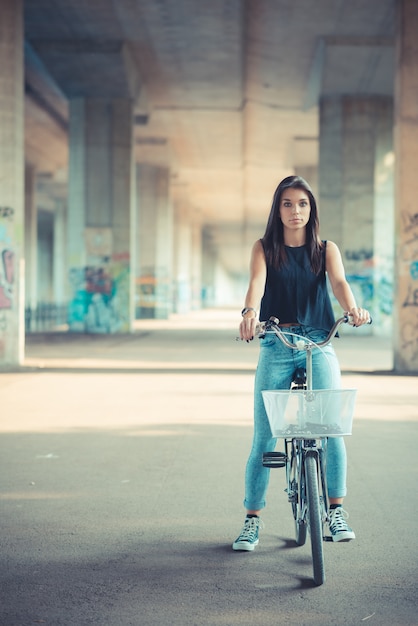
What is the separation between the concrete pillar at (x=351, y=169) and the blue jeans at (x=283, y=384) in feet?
81.9

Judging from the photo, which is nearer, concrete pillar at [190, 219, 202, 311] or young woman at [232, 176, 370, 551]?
young woman at [232, 176, 370, 551]

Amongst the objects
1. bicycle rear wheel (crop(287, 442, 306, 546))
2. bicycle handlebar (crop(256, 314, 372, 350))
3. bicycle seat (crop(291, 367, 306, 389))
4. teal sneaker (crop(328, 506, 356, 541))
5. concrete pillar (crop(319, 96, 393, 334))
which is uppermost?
concrete pillar (crop(319, 96, 393, 334))

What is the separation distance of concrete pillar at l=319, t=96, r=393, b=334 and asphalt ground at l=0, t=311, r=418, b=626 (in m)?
18.4

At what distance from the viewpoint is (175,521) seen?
16.8 feet

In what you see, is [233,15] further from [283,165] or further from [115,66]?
[283,165]

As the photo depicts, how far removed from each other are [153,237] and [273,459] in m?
41.6

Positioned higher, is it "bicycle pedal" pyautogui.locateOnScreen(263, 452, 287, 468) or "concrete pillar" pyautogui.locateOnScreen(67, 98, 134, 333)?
"concrete pillar" pyautogui.locateOnScreen(67, 98, 134, 333)

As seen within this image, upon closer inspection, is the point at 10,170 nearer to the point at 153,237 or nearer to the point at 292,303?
the point at 292,303

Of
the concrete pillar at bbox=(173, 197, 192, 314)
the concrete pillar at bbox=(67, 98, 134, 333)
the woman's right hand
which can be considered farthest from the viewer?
the concrete pillar at bbox=(173, 197, 192, 314)

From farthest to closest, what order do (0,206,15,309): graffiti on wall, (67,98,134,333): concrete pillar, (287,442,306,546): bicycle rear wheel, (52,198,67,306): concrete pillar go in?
(52,198,67,306): concrete pillar, (67,98,134,333): concrete pillar, (0,206,15,309): graffiti on wall, (287,442,306,546): bicycle rear wheel

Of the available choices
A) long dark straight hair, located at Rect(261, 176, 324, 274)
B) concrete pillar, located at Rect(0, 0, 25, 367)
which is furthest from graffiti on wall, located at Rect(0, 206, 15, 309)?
long dark straight hair, located at Rect(261, 176, 324, 274)

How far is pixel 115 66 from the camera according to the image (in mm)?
25688

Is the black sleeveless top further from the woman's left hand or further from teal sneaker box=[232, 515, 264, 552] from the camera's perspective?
teal sneaker box=[232, 515, 264, 552]

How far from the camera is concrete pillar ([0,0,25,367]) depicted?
599 inches
